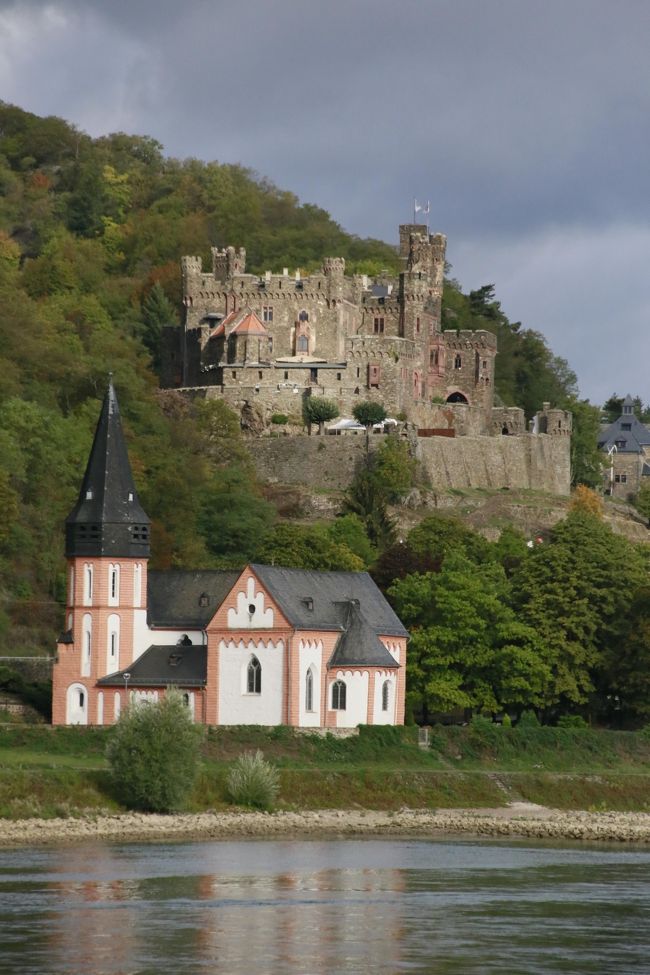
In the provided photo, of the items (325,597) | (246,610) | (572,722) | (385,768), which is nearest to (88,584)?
(246,610)

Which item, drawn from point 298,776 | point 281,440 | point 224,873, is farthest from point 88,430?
point 224,873

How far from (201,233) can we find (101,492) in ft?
268

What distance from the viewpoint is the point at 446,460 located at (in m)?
127

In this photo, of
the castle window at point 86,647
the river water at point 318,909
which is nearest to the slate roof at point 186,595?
the castle window at point 86,647

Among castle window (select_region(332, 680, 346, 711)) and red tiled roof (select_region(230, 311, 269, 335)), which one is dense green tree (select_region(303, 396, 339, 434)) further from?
castle window (select_region(332, 680, 346, 711))

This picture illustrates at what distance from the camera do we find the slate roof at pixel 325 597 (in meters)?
81.9

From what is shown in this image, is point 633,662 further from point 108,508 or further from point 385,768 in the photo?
point 108,508

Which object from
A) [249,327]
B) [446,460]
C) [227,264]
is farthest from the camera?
[227,264]

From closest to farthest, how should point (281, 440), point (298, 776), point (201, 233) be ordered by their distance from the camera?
point (298, 776), point (281, 440), point (201, 233)

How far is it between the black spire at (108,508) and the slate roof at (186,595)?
71.4 inches

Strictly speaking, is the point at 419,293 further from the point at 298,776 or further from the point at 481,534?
the point at 298,776

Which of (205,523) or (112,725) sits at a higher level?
(205,523)

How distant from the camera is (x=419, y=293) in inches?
5354

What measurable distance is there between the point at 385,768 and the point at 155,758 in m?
11.8
